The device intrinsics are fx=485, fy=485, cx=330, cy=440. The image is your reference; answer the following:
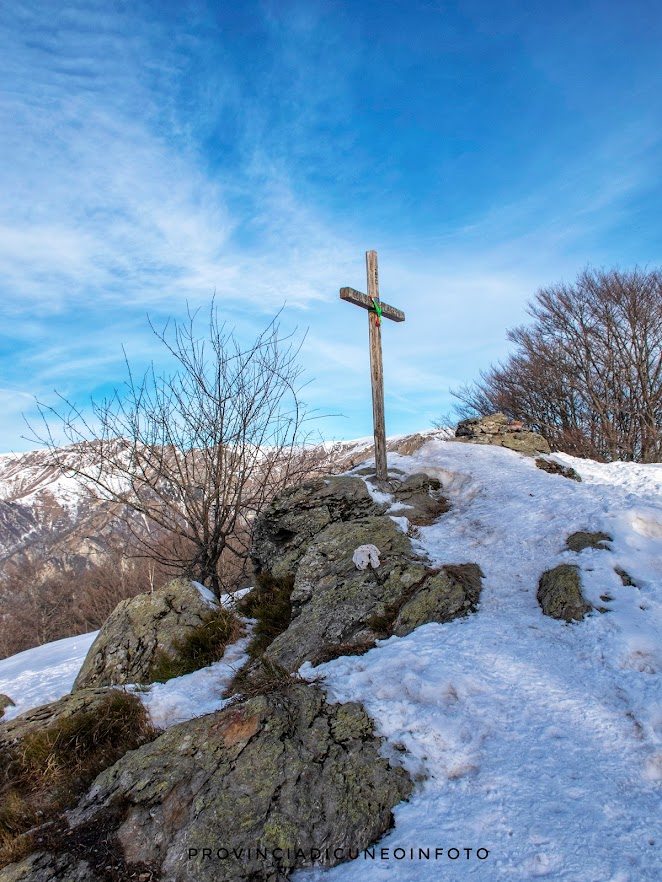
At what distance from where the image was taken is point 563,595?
443cm

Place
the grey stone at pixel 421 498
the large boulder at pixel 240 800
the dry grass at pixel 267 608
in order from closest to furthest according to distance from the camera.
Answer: the large boulder at pixel 240 800 < the dry grass at pixel 267 608 < the grey stone at pixel 421 498

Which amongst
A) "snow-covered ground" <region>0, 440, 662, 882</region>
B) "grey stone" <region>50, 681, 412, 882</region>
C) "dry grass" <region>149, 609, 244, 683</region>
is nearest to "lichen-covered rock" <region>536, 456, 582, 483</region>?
"snow-covered ground" <region>0, 440, 662, 882</region>

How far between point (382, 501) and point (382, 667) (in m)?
3.74

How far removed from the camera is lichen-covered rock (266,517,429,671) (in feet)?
15.3

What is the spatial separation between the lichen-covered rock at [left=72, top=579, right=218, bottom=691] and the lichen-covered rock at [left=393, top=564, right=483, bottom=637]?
2541 millimetres

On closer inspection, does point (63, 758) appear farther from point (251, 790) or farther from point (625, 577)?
point (625, 577)

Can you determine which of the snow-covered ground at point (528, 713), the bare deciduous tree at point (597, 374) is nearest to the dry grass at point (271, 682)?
the snow-covered ground at point (528, 713)

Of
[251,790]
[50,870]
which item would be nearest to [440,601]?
[251,790]

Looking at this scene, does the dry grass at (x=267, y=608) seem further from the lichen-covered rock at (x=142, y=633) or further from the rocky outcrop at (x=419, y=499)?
the rocky outcrop at (x=419, y=499)

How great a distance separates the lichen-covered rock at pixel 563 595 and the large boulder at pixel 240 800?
218cm

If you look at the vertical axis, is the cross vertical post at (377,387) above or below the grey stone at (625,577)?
above

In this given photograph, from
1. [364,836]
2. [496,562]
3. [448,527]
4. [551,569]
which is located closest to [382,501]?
[448,527]

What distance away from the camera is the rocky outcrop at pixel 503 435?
32.4ft

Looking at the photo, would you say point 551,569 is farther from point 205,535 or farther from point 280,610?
point 205,535
